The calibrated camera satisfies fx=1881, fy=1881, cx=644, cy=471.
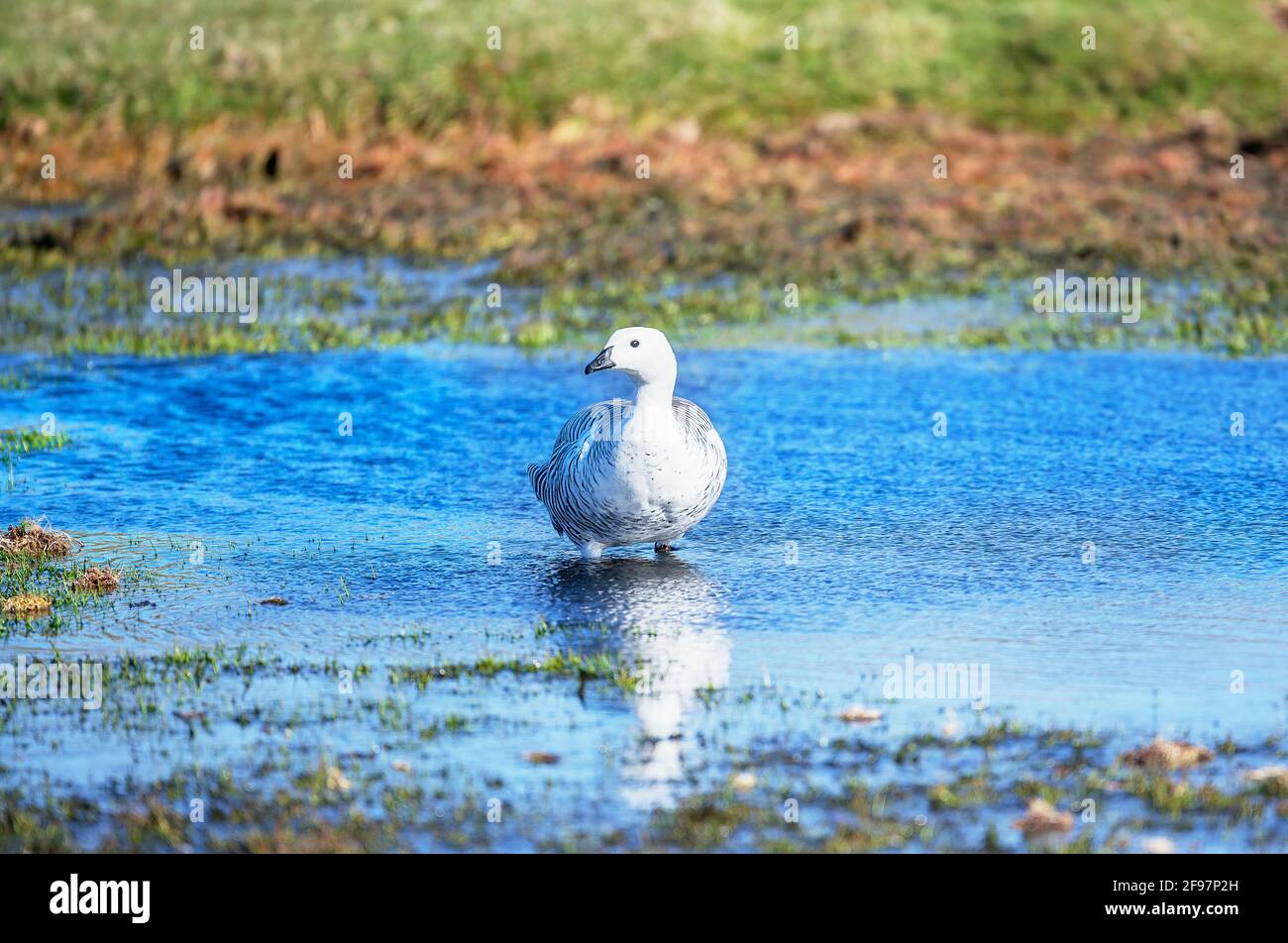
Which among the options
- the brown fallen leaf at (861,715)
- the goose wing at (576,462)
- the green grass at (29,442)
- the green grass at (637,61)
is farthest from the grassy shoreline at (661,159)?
the brown fallen leaf at (861,715)

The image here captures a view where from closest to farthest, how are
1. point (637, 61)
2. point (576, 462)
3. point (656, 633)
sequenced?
point (656, 633) → point (576, 462) → point (637, 61)

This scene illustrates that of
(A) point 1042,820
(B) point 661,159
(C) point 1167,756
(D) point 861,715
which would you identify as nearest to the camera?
(A) point 1042,820

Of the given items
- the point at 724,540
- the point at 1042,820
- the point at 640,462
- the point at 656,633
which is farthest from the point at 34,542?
the point at 1042,820

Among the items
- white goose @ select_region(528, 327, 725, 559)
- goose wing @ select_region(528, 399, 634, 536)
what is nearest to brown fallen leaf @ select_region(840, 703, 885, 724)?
white goose @ select_region(528, 327, 725, 559)

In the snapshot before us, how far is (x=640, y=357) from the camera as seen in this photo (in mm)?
10477

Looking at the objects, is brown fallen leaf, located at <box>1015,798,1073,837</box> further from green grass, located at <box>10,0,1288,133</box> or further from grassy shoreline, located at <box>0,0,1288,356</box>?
green grass, located at <box>10,0,1288,133</box>

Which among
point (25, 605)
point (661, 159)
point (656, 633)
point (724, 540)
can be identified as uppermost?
point (661, 159)

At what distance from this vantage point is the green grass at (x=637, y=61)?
1182 inches

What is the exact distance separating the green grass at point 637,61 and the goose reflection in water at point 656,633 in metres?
19.6

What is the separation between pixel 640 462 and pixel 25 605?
136 inches

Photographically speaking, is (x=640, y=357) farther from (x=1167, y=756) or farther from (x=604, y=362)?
(x=1167, y=756)

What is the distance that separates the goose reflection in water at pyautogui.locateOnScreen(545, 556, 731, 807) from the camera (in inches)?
313

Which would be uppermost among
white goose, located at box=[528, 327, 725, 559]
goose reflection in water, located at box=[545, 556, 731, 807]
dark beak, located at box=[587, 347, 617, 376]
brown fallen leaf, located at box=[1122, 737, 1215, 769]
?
dark beak, located at box=[587, 347, 617, 376]

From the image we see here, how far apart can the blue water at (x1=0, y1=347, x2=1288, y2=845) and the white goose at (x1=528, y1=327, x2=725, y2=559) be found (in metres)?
0.41
